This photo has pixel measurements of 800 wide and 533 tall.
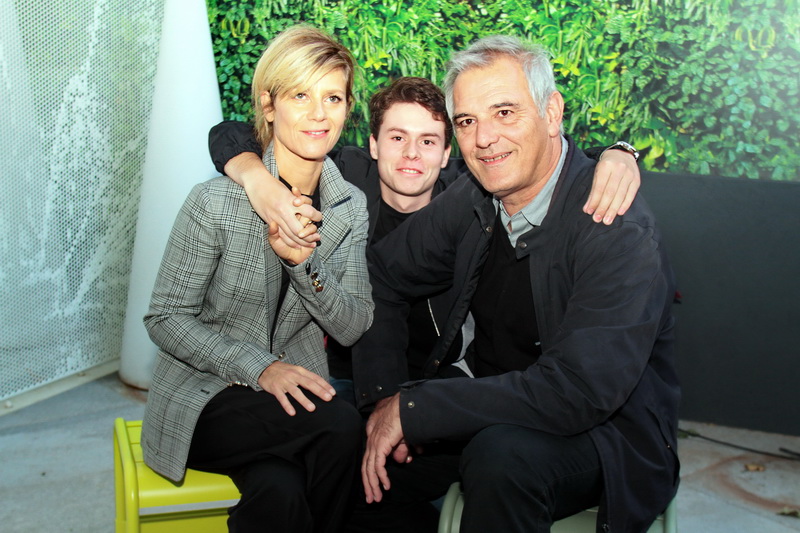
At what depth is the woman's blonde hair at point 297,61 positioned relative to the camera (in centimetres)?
253

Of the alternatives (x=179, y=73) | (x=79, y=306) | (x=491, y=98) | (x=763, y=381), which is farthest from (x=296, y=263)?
(x=763, y=381)

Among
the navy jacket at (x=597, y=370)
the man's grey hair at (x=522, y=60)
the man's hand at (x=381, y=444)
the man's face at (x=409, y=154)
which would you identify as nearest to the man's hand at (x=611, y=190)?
the navy jacket at (x=597, y=370)

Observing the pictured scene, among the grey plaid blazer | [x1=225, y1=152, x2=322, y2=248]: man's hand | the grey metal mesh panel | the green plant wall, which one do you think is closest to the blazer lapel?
the grey plaid blazer

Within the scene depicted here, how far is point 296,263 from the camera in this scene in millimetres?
2381

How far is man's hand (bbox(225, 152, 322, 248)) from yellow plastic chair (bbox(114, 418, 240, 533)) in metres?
0.72

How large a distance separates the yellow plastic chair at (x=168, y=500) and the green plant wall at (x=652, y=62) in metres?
2.62

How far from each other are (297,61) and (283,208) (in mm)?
477

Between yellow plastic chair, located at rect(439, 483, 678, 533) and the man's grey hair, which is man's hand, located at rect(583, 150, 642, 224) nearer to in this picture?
the man's grey hair

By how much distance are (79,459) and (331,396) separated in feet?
6.16

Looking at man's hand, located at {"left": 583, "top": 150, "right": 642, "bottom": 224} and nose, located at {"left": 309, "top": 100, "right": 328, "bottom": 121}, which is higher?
nose, located at {"left": 309, "top": 100, "right": 328, "bottom": 121}

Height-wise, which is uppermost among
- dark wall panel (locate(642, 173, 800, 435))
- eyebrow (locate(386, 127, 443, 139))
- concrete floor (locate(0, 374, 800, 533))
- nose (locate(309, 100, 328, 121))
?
nose (locate(309, 100, 328, 121))

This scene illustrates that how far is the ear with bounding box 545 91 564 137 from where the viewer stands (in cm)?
256

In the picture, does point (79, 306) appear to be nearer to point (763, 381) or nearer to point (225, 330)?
point (225, 330)

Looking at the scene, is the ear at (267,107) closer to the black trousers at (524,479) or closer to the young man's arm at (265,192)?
the young man's arm at (265,192)
